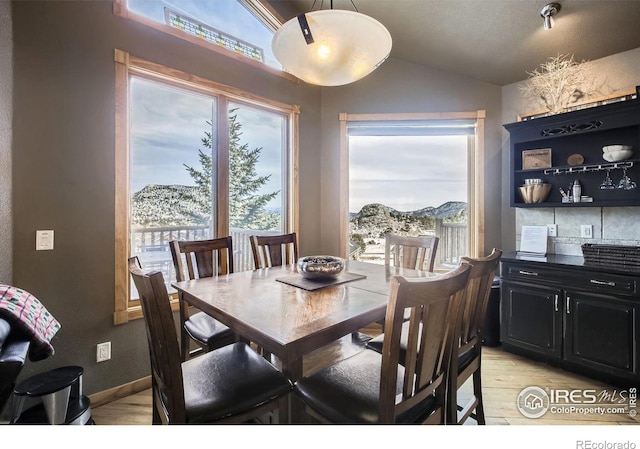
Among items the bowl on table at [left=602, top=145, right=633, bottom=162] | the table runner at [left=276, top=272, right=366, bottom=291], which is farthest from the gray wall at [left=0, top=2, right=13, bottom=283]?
the bowl on table at [left=602, top=145, right=633, bottom=162]

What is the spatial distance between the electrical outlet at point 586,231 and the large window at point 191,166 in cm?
274

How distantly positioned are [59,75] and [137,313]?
165 centimetres

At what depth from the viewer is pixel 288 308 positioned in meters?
1.37

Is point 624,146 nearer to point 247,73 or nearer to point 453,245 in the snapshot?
point 453,245

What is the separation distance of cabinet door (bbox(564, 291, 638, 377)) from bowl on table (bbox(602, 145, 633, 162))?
1.13 metres

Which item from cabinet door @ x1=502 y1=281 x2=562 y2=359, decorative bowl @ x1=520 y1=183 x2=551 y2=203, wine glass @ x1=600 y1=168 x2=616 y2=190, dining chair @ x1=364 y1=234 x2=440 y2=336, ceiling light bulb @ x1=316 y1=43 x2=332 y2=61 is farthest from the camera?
decorative bowl @ x1=520 y1=183 x2=551 y2=203

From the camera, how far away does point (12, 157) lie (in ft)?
5.81

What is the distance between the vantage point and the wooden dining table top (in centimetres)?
111

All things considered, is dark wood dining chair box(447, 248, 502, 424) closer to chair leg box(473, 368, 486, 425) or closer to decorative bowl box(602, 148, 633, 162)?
chair leg box(473, 368, 486, 425)

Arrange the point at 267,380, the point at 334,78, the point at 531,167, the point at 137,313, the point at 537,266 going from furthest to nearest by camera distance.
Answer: the point at 531,167 → the point at 537,266 → the point at 137,313 → the point at 334,78 → the point at 267,380

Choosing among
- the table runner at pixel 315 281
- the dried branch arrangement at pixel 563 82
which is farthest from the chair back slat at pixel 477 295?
the dried branch arrangement at pixel 563 82

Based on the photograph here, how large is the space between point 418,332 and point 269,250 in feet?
5.53

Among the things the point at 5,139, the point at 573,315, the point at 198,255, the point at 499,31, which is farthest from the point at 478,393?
the point at 5,139
